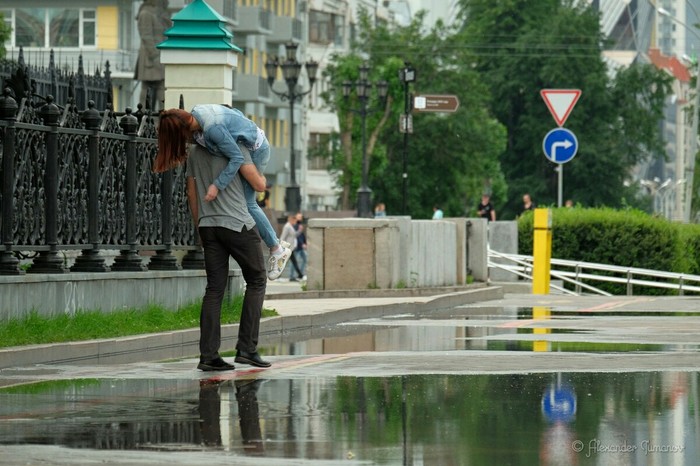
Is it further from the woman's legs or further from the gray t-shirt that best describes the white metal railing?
the gray t-shirt

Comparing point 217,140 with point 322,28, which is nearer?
point 217,140

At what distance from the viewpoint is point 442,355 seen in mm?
14953

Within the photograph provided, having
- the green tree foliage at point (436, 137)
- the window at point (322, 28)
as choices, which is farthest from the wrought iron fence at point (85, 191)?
the window at point (322, 28)

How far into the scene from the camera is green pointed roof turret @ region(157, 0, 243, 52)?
20.8 m

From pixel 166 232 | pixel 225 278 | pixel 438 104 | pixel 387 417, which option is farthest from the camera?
pixel 438 104

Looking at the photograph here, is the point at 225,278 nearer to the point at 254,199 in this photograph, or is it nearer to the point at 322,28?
the point at 254,199

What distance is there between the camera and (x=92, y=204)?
57.2ft

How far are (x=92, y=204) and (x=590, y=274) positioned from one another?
66.9 ft

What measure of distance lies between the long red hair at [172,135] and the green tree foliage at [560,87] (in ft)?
298

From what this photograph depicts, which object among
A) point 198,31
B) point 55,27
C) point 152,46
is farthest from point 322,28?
point 198,31

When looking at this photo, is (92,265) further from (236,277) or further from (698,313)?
(698,313)

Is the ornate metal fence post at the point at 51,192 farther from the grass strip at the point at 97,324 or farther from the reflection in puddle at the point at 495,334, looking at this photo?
the reflection in puddle at the point at 495,334

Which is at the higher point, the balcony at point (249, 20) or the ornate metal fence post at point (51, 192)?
the balcony at point (249, 20)

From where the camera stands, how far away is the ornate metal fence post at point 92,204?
57.0 ft
